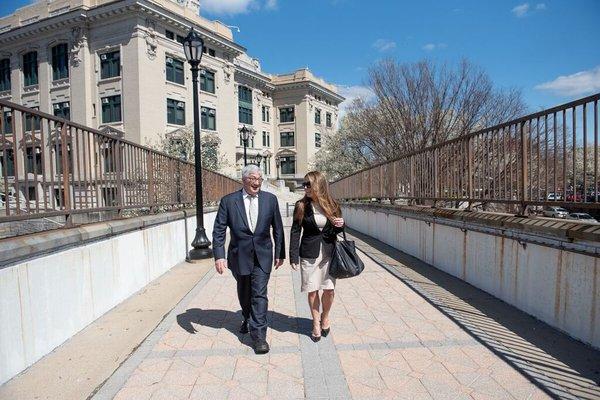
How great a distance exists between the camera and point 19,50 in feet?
136

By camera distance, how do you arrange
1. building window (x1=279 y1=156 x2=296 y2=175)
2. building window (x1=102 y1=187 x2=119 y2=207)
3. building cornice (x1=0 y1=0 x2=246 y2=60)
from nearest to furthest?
building window (x1=102 y1=187 x2=119 y2=207) → building cornice (x1=0 y1=0 x2=246 y2=60) → building window (x1=279 y1=156 x2=296 y2=175)

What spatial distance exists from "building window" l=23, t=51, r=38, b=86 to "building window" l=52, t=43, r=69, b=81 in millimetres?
3063

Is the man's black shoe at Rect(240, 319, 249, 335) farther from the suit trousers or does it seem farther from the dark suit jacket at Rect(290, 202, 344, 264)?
the dark suit jacket at Rect(290, 202, 344, 264)

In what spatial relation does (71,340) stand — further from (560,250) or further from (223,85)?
(223,85)

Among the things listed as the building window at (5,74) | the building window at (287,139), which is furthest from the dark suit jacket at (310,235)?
the building window at (287,139)

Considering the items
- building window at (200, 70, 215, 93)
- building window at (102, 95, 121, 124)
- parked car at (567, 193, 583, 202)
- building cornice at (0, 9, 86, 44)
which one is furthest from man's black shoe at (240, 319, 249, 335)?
building cornice at (0, 9, 86, 44)

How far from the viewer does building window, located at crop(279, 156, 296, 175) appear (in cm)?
6625

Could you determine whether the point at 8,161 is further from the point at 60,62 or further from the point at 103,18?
the point at 60,62

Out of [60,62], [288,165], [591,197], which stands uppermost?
[60,62]

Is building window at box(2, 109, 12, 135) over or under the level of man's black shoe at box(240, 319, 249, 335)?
over

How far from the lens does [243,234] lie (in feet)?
13.8

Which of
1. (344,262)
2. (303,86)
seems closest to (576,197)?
(344,262)

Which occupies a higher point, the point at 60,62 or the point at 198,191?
the point at 60,62

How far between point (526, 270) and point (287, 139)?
62855 millimetres
